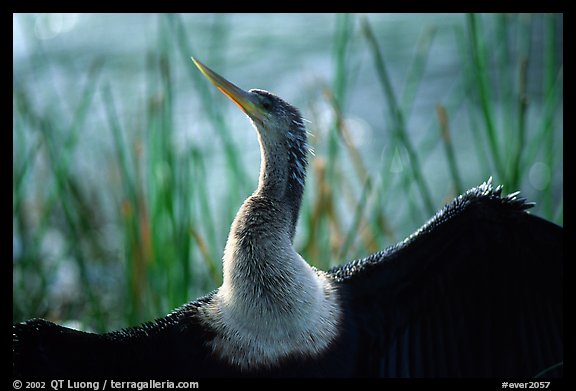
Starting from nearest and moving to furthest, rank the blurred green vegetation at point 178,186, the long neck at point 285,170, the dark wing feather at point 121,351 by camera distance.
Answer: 1. the dark wing feather at point 121,351
2. the long neck at point 285,170
3. the blurred green vegetation at point 178,186

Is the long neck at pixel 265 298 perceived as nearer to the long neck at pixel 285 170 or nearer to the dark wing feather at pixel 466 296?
the long neck at pixel 285 170

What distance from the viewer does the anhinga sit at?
3.09 m

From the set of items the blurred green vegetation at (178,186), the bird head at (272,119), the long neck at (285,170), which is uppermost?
the blurred green vegetation at (178,186)

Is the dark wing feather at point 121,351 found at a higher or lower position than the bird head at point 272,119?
lower

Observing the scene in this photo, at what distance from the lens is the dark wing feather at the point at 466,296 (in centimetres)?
330

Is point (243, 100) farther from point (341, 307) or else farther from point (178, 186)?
point (341, 307)

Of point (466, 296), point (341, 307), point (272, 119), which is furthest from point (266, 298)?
point (466, 296)

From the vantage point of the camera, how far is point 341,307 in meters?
3.34

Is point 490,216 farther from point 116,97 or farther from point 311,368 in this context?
point 116,97

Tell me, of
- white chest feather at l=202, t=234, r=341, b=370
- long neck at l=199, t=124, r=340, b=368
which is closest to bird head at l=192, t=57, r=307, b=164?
long neck at l=199, t=124, r=340, b=368

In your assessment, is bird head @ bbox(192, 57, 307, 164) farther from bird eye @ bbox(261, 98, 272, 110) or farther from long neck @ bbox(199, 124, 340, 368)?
long neck @ bbox(199, 124, 340, 368)

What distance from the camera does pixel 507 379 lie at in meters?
3.34

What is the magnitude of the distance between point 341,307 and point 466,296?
49cm

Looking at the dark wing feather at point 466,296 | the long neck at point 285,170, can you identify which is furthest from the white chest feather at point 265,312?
the dark wing feather at point 466,296
